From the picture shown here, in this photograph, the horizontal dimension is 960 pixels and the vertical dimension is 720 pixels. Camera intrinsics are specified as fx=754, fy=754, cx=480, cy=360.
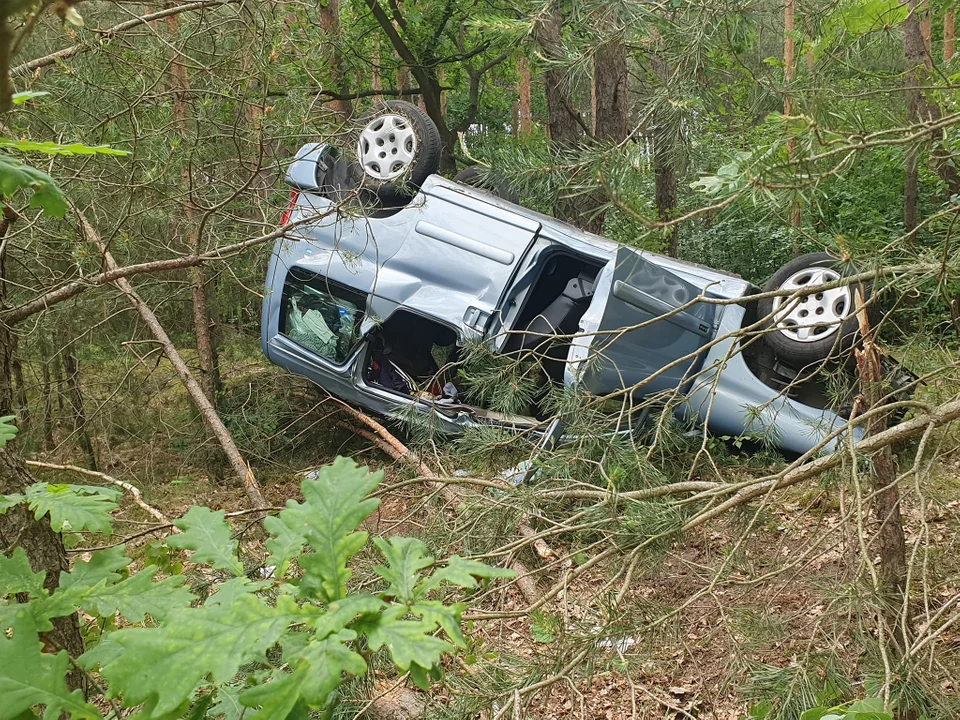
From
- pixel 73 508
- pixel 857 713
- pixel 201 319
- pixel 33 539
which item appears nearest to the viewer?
pixel 857 713

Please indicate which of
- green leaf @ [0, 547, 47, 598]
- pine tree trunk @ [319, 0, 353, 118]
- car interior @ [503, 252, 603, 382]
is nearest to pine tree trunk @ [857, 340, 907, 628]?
green leaf @ [0, 547, 47, 598]

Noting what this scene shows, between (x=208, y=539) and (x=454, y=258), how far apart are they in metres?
5.48

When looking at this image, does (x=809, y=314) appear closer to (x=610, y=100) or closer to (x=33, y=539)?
(x=610, y=100)

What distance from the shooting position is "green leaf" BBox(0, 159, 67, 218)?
1.19m

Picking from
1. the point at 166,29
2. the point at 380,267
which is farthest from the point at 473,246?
the point at 166,29

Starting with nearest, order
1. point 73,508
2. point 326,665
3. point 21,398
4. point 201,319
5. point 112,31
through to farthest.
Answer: point 326,665, point 73,508, point 112,31, point 21,398, point 201,319

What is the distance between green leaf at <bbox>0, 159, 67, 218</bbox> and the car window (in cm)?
544

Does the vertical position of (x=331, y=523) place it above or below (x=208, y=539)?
above

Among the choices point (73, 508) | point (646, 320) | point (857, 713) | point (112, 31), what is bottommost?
point (646, 320)

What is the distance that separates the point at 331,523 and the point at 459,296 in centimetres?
544

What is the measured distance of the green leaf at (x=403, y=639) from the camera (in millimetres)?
881

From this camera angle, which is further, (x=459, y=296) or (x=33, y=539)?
(x=459, y=296)

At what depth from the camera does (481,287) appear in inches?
252

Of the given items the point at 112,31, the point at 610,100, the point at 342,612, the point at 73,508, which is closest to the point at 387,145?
the point at 610,100
